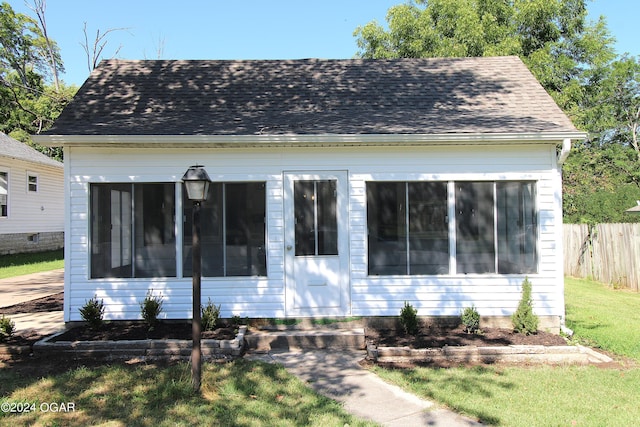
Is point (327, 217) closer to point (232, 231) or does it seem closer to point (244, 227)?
point (244, 227)

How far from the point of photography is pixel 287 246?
685 centimetres

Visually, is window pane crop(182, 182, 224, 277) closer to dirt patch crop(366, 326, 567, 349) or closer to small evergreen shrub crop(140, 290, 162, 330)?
small evergreen shrub crop(140, 290, 162, 330)

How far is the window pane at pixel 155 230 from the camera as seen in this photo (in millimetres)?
6895

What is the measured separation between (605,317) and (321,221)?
17.2ft

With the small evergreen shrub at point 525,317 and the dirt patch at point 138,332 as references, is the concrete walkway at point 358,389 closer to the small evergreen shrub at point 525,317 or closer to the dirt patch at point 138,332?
the dirt patch at point 138,332

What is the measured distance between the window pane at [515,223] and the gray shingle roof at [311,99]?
0.96 m

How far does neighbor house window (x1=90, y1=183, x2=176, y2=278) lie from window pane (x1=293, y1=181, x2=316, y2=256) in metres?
1.92

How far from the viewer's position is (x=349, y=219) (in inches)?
272

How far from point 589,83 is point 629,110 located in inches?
335

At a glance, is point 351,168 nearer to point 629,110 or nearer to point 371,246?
point 371,246

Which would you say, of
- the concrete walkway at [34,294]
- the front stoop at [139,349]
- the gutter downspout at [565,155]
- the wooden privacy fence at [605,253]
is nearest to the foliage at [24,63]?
the concrete walkway at [34,294]

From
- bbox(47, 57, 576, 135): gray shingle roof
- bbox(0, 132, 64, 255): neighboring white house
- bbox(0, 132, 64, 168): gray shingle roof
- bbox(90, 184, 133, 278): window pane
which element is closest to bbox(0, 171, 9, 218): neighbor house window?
bbox(0, 132, 64, 255): neighboring white house

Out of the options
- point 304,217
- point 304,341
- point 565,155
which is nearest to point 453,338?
point 304,341

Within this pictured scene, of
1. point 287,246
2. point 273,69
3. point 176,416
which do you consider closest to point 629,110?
point 273,69
